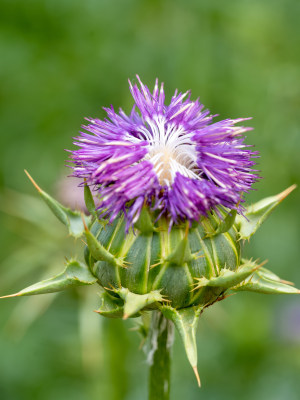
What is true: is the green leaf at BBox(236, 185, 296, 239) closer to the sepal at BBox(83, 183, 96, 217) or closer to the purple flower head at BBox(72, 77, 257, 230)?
the purple flower head at BBox(72, 77, 257, 230)

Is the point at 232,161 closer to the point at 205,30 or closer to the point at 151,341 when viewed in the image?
the point at 151,341

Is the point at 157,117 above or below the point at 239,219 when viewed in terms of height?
above

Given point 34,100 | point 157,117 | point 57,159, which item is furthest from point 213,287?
point 34,100

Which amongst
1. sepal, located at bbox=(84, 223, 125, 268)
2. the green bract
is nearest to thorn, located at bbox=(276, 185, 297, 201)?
the green bract

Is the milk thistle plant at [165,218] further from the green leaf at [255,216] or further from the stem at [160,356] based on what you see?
the stem at [160,356]

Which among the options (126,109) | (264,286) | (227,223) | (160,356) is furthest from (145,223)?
(126,109)
